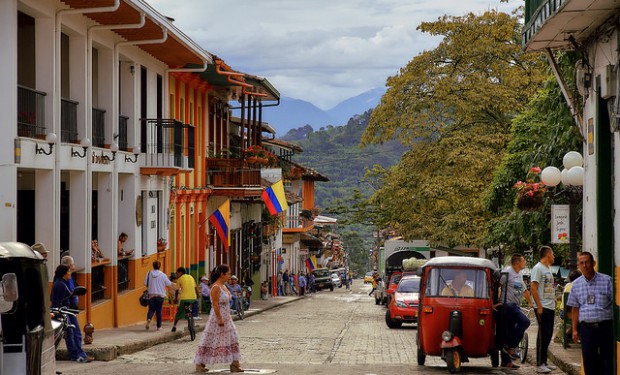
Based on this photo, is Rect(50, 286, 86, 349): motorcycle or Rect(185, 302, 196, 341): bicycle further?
Rect(185, 302, 196, 341): bicycle

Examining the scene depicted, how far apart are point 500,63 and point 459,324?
24.4m

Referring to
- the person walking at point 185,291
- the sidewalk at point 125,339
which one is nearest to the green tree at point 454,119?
the sidewalk at point 125,339

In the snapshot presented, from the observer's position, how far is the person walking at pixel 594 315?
42.4 ft

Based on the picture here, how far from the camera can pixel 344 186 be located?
618ft

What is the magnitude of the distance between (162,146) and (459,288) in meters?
13.5

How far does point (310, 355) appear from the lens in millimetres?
19562

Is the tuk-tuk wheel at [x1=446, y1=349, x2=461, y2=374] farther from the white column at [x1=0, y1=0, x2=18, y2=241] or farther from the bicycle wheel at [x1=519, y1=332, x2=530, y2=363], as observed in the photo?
the white column at [x1=0, y1=0, x2=18, y2=241]

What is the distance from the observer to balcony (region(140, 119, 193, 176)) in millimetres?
28000

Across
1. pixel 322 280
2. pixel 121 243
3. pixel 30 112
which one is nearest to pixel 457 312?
pixel 30 112

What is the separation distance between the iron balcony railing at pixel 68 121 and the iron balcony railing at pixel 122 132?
12.9ft

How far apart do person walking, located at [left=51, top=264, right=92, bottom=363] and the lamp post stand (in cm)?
776

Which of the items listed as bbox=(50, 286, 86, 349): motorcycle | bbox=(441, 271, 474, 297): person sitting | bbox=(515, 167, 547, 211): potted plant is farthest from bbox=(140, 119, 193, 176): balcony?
bbox=(441, 271, 474, 297): person sitting

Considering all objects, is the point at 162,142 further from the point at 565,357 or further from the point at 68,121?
the point at 565,357

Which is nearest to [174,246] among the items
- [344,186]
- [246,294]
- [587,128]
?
[246,294]
